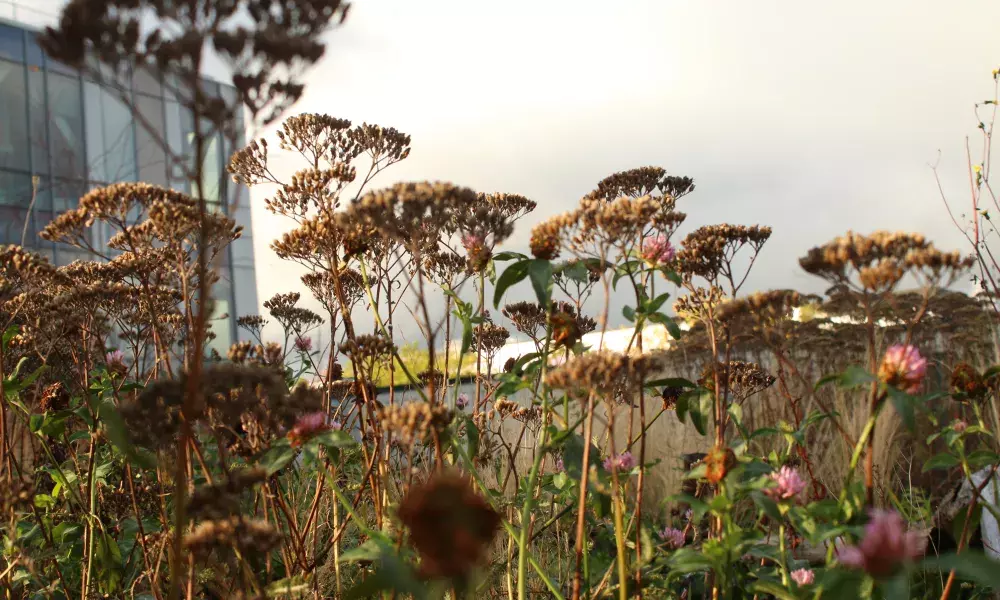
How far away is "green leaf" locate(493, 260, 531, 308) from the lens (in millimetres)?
2236

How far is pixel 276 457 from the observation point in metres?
2.02

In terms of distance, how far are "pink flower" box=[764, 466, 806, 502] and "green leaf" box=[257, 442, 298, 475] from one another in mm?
1198

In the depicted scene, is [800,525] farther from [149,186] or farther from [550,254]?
[149,186]

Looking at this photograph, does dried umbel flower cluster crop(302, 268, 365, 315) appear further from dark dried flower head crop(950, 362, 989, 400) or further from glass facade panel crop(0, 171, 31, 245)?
glass facade panel crop(0, 171, 31, 245)

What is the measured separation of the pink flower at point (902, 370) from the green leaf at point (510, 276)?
0.94 m

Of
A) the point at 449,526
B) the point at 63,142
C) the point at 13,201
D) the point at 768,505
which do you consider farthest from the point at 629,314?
the point at 63,142

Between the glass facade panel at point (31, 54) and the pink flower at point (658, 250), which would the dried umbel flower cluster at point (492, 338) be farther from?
the glass facade panel at point (31, 54)

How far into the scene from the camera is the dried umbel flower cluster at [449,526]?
90cm

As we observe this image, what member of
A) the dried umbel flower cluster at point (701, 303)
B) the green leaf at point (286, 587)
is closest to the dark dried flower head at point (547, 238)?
the dried umbel flower cluster at point (701, 303)

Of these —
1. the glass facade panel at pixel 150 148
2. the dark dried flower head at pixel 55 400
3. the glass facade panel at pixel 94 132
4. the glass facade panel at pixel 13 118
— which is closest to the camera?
the dark dried flower head at pixel 55 400

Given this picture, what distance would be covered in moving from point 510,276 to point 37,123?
991 inches

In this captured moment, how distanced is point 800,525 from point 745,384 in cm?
115

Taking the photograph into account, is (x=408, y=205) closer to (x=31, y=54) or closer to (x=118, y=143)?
(x=31, y=54)

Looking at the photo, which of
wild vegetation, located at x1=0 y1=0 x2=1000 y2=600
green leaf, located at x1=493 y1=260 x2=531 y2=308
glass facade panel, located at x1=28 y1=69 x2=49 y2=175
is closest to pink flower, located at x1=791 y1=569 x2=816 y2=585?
wild vegetation, located at x1=0 y1=0 x2=1000 y2=600
